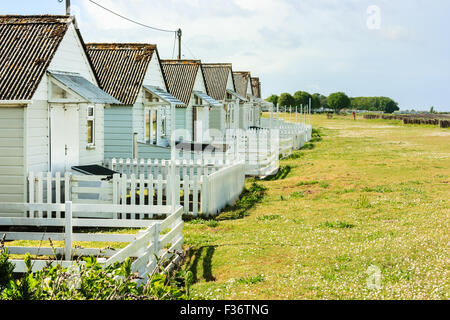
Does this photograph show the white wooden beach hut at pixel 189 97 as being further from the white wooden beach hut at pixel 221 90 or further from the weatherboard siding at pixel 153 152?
the weatherboard siding at pixel 153 152

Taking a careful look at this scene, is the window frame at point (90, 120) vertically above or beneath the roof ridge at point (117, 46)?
beneath

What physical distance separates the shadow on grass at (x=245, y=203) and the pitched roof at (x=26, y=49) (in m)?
5.81

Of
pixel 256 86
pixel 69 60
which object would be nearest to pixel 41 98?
pixel 69 60

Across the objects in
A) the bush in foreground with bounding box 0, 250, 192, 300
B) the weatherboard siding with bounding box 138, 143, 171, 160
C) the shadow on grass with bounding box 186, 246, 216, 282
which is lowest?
the shadow on grass with bounding box 186, 246, 216, 282

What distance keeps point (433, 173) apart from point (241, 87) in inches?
1315

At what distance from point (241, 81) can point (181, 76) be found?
78.4ft

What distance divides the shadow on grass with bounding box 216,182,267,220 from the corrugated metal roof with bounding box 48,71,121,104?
4400mm

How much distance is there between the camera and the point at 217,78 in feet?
143

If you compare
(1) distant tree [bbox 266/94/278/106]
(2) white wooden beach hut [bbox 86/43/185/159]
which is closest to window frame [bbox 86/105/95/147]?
(2) white wooden beach hut [bbox 86/43/185/159]

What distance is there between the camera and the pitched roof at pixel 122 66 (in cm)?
2311

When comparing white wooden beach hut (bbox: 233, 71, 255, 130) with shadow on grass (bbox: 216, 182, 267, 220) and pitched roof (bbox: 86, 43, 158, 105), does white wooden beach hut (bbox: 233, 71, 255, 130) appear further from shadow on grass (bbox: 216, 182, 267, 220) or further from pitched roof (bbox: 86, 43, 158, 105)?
shadow on grass (bbox: 216, 182, 267, 220)

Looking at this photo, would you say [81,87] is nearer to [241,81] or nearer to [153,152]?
[153,152]

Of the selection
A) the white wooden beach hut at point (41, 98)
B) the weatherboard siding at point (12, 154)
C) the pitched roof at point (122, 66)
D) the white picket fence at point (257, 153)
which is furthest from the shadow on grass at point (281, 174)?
the weatherboard siding at point (12, 154)

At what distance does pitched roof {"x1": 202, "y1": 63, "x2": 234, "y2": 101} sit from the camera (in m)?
42.3
